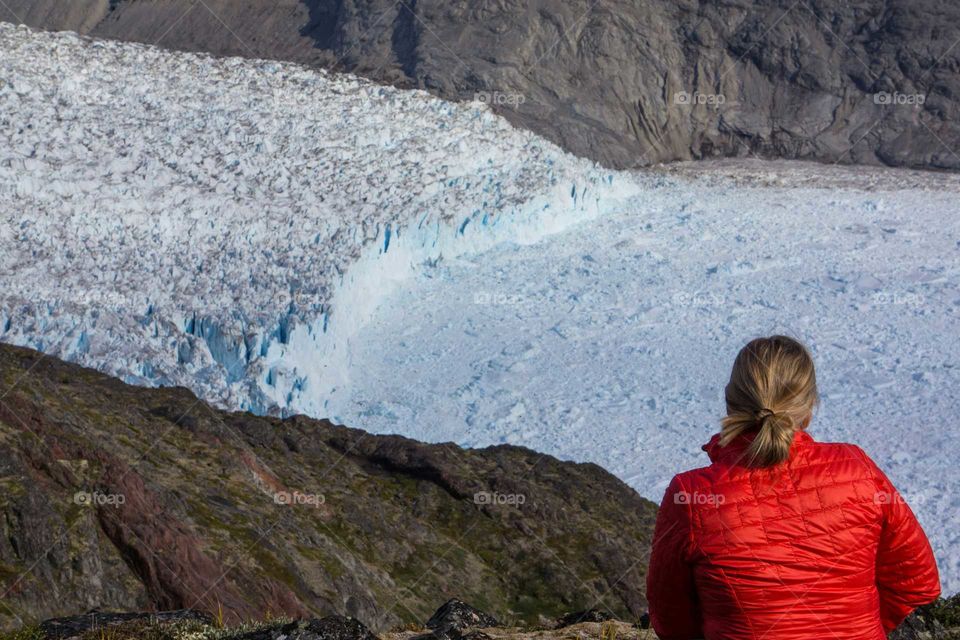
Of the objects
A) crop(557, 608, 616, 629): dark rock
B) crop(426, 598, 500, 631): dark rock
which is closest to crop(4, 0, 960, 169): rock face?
crop(557, 608, 616, 629): dark rock

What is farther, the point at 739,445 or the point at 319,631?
the point at 319,631

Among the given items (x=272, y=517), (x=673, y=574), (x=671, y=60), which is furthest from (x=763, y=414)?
(x=671, y=60)

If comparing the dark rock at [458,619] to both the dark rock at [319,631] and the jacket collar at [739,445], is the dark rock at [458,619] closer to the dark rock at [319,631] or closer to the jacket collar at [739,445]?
the dark rock at [319,631]

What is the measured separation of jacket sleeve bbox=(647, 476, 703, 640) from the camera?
2176 mm

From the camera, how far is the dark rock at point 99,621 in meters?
3.36

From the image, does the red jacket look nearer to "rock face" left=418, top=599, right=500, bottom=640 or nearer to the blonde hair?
the blonde hair

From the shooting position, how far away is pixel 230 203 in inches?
629

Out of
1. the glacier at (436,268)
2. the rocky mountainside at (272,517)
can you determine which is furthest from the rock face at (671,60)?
the rocky mountainside at (272,517)

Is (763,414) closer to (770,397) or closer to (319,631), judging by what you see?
(770,397)

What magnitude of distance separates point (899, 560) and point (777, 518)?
Result: 13.2 inches

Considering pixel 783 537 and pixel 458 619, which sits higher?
pixel 783 537

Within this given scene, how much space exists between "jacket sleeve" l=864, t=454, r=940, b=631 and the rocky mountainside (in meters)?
3.26

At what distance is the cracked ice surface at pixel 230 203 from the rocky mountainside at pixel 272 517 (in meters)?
3.08

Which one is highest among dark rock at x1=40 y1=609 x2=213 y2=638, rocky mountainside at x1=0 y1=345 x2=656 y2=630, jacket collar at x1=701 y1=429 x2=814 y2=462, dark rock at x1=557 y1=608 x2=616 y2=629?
jacket collar at x1=701 y1=429 x2=814 y2=462
